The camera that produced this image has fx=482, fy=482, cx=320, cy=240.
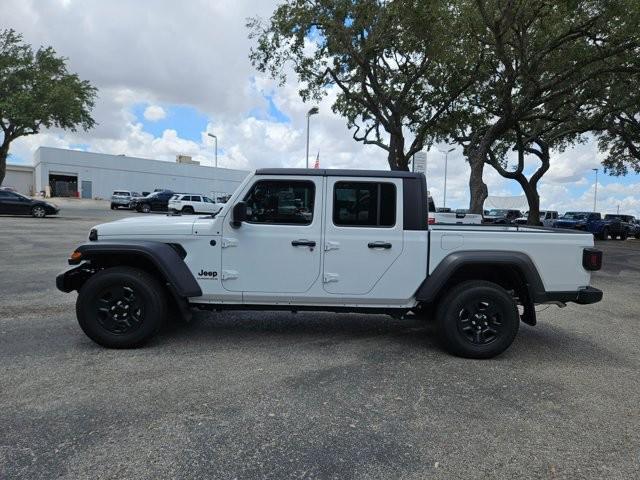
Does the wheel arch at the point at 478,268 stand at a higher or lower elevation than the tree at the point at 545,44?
lower

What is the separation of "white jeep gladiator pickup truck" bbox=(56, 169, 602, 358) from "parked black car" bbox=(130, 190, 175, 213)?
1326 inches

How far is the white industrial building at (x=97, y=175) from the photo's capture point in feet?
188

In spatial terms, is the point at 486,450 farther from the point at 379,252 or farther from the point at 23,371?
the point at 23,371

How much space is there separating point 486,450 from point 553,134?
26.7 metres

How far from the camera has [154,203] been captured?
123 ft

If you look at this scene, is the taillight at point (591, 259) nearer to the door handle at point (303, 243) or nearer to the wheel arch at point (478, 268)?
the wheel arch at point (478, 268)

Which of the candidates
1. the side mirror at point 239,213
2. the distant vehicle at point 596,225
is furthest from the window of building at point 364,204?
the distant vehicle at point 596,225

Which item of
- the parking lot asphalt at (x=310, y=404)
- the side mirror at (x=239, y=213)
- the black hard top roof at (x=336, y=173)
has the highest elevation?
the black hard top roof at (x=336, y=173)

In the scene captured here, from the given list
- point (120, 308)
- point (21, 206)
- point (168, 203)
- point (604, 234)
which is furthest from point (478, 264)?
point (168, 203)

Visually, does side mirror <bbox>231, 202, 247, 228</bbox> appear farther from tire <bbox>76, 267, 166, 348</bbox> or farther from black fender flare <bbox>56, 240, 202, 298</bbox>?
tire <bbox>76, 267, 166, 348</bbox>

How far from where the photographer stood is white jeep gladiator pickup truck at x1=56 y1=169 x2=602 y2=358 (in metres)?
4.87

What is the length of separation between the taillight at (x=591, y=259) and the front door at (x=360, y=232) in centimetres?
190

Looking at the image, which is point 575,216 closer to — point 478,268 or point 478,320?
point 478,268

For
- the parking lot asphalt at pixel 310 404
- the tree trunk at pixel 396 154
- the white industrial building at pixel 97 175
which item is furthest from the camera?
the white industrial building at pixel 97 175
